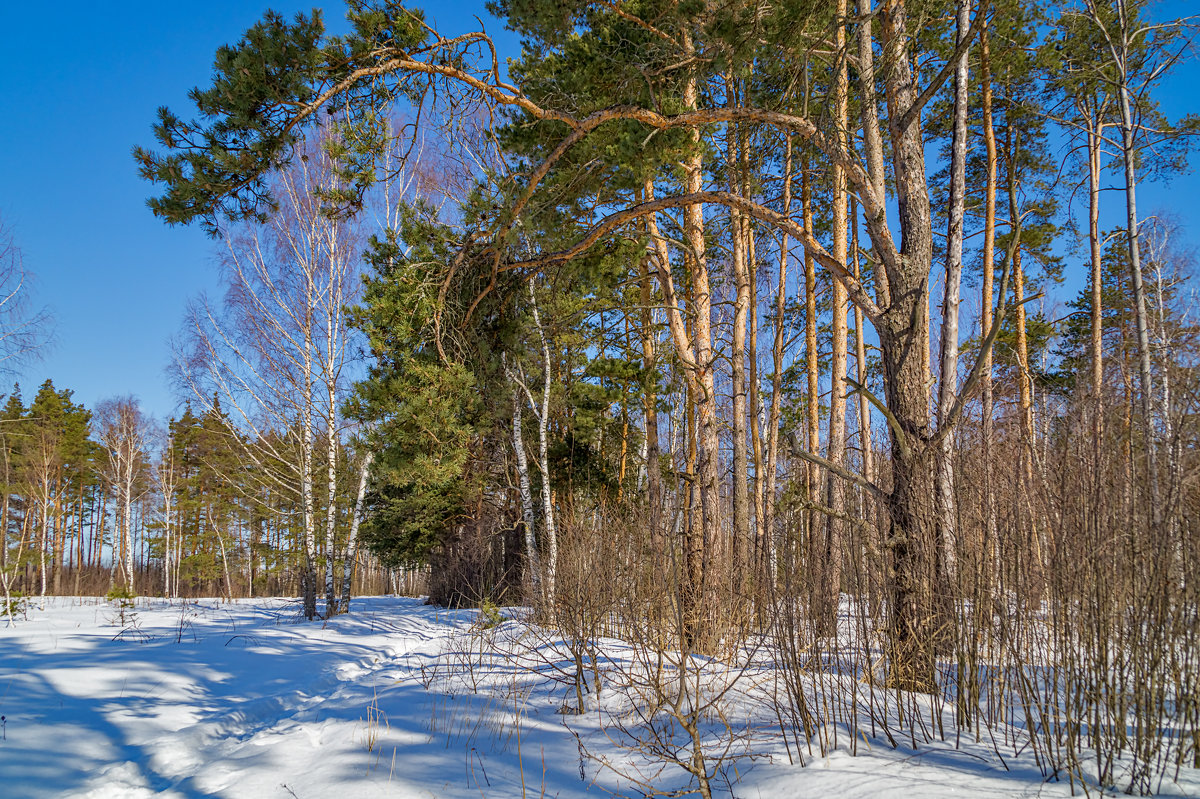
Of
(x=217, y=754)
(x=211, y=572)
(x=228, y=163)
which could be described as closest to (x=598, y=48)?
(x=228, y=163)

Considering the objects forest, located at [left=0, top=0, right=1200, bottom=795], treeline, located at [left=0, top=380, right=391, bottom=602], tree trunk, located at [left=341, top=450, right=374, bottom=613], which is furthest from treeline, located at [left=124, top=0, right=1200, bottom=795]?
treeline, located at [left=0, top=380, right=391, bottom=602]

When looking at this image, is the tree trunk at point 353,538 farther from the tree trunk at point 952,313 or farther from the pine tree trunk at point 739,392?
the tree trunk at point 952,313

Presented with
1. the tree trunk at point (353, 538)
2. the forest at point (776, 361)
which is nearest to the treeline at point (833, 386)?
the forest at point (776, 361)

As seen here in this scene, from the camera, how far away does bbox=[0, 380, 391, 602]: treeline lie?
79.8ft

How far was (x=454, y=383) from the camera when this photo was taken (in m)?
6.98

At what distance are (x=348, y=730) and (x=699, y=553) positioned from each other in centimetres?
439

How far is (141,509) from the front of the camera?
105 feet

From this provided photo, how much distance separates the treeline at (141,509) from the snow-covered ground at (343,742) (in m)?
18.4

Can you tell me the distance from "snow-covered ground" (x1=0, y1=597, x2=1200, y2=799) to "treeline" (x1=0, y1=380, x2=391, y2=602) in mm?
18448

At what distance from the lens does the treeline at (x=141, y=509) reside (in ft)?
79.8

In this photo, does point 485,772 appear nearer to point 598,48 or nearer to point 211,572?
point 598,48

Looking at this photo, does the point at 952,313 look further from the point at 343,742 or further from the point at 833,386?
the point at 833,386

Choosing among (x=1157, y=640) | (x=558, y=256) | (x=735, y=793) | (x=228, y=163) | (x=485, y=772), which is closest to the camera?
(x=1157, y=640)

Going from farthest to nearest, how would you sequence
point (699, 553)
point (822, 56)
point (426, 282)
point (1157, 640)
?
1. point (699, 553)
2. point (426, 282)
3. point (822, 56)
4. point (1157, 640)
